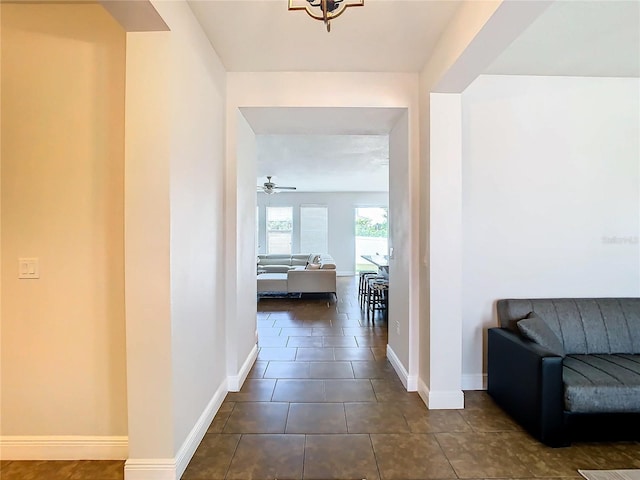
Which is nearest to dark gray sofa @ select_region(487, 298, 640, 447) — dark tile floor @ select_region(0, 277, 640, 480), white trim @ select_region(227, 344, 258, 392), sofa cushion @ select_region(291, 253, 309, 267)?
dark tile floor @ select_region(0, 277, 640, 480)

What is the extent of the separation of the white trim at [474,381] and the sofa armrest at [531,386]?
0.90 ft

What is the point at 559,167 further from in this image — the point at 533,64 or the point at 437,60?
the point at 437,60

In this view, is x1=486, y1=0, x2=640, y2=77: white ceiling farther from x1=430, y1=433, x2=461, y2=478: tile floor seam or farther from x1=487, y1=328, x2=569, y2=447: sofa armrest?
x1=430, y1=433, x2=461, y2=478: tile floor seam

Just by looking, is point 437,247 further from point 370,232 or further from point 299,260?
point 370,232

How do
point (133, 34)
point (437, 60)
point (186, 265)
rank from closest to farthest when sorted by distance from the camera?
1. point (133, 34)
2. point (186, 265)
3. point (437, 60)

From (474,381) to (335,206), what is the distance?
8197 mm

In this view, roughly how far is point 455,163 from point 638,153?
1738mm

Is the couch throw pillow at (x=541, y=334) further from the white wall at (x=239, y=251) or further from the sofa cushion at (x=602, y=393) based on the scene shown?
Result: the white wall at (x=239, y=251)

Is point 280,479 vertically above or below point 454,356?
below

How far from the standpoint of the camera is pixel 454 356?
2549 mm

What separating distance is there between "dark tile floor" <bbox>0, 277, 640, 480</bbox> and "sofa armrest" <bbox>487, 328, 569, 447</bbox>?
0.09 metres

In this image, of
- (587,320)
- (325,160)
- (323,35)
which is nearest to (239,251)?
(323,35)

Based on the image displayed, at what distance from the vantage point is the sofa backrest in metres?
2.54

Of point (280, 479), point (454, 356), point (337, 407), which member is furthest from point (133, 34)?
point (454, 356)
